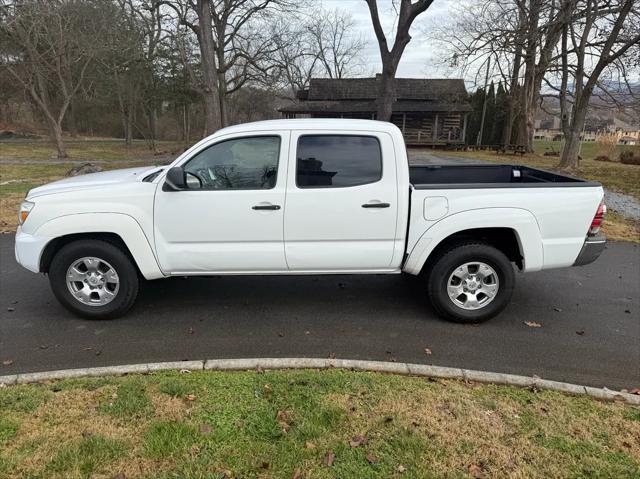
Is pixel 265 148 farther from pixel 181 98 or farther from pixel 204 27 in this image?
pixel 181 98

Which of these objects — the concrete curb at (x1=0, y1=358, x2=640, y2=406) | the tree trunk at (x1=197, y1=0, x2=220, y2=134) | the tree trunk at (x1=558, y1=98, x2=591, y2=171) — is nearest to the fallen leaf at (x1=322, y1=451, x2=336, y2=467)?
the concrete curb at (x1=0, y1=358, x2=640, y2=406)

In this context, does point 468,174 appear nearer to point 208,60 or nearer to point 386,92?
point 386,92

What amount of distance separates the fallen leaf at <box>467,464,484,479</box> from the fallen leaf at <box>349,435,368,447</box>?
594 millimetres

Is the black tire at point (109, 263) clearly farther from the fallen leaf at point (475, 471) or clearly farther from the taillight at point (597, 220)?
the taillight at point (597, 220)

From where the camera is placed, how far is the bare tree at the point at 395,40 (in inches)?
585

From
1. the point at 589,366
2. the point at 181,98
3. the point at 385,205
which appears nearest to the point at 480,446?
the point at 589,366

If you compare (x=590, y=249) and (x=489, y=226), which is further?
(x=590, y=249)

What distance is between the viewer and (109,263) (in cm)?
433

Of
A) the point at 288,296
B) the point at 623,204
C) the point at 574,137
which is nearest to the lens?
the point at 288,296

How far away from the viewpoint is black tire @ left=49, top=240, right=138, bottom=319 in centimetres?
430

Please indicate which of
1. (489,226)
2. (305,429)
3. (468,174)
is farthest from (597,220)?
(305,429)

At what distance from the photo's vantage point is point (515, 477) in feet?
8.25

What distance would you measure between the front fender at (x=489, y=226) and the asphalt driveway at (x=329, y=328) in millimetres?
779

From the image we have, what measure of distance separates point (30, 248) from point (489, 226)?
422cm
